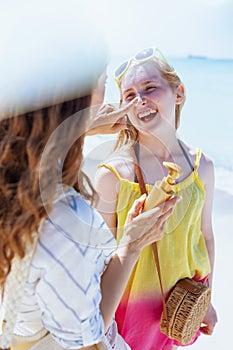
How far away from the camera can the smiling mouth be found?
139cm

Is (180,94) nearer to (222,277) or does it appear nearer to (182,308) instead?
(182,308)

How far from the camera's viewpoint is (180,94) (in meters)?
1.50

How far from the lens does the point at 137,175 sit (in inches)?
54.1

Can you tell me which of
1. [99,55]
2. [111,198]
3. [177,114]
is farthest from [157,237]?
[177,114]

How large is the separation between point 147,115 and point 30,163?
66 cm

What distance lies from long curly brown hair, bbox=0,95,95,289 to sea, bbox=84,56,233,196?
0.41m

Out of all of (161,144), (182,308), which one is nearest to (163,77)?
(161,144)

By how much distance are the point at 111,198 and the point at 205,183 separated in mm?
309

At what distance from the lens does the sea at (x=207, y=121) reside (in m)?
1.52

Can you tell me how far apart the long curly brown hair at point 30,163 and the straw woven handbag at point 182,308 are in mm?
556

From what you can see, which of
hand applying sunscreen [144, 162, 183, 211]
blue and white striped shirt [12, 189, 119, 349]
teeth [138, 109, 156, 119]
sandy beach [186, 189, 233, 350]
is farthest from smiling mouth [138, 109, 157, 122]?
sandy beach [186, 189, 233, 350]

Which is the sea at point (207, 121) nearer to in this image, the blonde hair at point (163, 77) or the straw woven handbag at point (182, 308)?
the blonde hair at point (163, 77)

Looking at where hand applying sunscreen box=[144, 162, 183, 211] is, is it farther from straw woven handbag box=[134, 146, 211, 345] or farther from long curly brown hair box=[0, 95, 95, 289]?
long curly brown hair box=[0, 95, 95, 289]

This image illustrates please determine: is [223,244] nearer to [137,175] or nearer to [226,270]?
[226,270]
